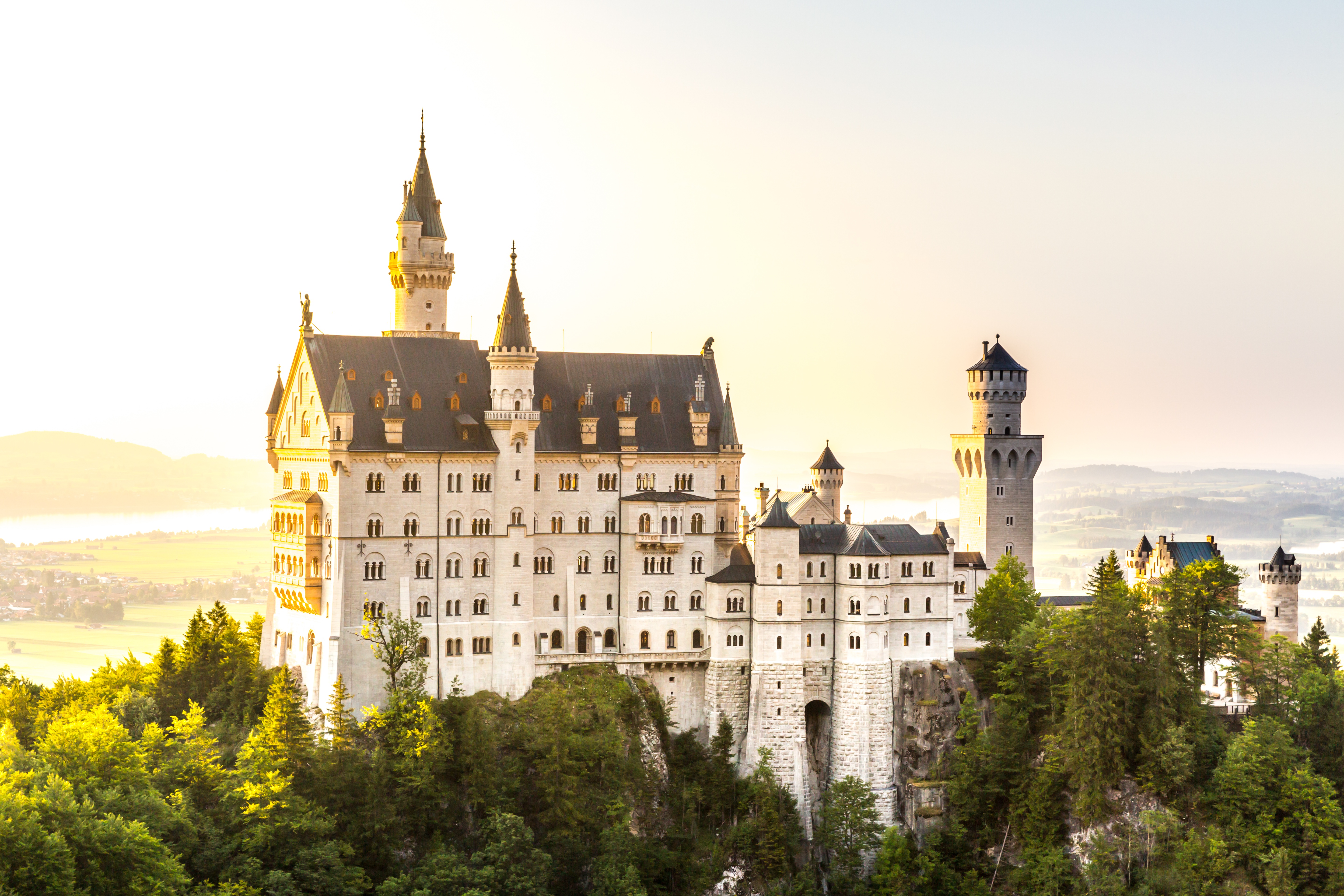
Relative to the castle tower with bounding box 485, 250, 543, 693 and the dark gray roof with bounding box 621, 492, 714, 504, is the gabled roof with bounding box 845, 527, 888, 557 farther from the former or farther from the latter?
the castle tower with bounding box 485, 250, 543, 693

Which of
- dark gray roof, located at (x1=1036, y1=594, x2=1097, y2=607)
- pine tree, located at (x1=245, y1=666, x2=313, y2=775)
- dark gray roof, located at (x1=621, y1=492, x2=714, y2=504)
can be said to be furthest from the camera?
dark gray roof, located at (x1=1036, y1=594, x2=1097, y2=607)

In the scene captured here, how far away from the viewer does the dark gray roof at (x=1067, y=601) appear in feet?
348

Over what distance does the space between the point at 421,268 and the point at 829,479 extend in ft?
104

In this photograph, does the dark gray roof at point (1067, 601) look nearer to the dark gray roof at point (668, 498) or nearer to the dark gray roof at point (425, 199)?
the dark gray roof at point (668, 498)

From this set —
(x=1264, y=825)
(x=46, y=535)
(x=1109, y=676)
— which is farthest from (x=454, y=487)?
(x=46, y=535)

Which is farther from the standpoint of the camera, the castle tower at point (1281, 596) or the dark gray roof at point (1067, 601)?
the castle tower at point (1281, 596)

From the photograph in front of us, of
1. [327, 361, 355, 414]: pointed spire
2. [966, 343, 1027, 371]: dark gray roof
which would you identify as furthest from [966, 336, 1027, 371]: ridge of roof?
[327, 361, 355, 414]: pointed spire

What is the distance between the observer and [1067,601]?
11238 centimetres

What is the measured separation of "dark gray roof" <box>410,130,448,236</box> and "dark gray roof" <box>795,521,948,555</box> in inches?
1116

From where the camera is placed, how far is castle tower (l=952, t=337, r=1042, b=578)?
4429 inches

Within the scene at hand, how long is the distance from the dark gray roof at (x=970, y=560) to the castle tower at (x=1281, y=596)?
19.6 metres

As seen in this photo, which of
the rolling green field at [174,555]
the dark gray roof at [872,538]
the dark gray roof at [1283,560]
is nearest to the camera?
the dark gray roof at [872,538]

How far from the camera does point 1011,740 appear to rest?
94.1 meters

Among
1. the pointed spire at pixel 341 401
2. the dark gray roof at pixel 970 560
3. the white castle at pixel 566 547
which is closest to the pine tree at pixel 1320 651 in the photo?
the dark gray roof at pixel 970 560
